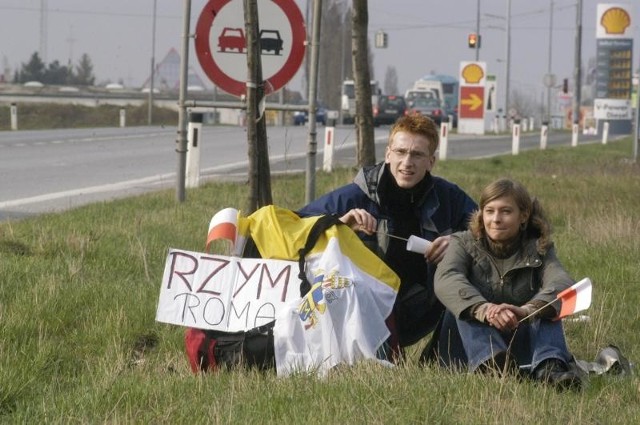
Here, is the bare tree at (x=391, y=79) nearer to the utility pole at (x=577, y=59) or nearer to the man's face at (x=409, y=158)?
the utility pole at (x=577, y=59)

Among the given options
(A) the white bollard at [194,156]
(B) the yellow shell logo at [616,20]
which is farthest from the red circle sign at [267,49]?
(B) the yellow shell logo at [616,20]

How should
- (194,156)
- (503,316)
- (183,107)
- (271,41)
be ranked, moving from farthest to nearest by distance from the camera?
(194,156) → (183,107) → (271,41) → (503,316)

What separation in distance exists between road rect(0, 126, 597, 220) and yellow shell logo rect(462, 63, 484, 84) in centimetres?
585

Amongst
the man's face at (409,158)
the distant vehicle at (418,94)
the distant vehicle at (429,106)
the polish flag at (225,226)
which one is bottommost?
the polish flag at (225,226)

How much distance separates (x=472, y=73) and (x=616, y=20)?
2076 centimetres

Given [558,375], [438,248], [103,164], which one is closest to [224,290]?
[438,248]

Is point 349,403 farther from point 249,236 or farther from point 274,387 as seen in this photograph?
point 249,236

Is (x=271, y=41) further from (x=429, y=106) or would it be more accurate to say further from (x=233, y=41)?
(x=429, y=106)

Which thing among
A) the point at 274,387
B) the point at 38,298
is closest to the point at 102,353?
the point at 38,298

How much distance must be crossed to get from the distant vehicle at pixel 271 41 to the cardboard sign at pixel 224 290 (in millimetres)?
4301

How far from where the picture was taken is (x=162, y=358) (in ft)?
20.2

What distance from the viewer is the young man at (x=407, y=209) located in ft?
20.2

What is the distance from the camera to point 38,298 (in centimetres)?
683

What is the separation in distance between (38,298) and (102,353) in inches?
32.2
